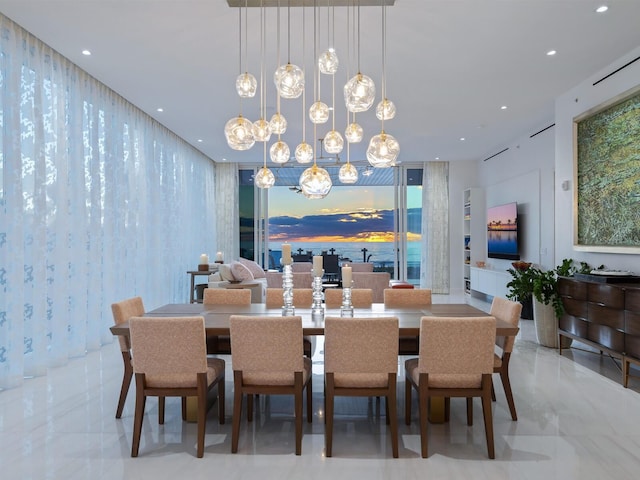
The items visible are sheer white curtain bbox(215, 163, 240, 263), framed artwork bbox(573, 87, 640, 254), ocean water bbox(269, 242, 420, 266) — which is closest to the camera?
framed artwork bbox(573, 87, 640, 254)

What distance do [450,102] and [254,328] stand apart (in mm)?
4419

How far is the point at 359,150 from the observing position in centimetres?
880

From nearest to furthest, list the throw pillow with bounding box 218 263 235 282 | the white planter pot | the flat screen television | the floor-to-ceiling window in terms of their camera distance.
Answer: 1. the white planter pot
2. the throw pillow with bounding box 218 263 235 282
3. the flat screen television
4. the floor-to-ceiling window

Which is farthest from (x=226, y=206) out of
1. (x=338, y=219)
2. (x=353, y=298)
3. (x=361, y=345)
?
(x=361, y=345)

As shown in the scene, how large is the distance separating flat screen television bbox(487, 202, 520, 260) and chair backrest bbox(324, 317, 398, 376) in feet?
18.5

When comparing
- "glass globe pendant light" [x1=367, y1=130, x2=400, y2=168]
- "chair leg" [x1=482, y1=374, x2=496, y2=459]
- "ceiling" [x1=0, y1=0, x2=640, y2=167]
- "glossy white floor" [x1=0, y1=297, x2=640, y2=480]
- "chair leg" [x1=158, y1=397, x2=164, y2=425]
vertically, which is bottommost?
"glossy white floor" [x1=0, y1=297, x2=640, y2=480]

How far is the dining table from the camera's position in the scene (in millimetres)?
2686

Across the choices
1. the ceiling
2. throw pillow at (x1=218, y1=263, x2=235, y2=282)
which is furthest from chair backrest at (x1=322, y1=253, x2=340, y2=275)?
the ceiling

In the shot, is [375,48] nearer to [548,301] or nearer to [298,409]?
[298,409]

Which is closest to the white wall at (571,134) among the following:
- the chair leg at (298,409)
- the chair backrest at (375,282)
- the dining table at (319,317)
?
Answer: the dining table at (319,317)

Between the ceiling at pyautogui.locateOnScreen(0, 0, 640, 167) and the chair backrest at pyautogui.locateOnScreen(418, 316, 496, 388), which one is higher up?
the ceiling at pyautogui.locateOnScreen(0, 0, 640, 167)

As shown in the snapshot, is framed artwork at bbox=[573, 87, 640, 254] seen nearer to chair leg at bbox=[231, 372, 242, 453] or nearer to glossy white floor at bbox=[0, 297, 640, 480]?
glossy white floor at bbox=[0, 297, 640, 480]

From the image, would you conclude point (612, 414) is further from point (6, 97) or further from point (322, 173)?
point (6, 97)

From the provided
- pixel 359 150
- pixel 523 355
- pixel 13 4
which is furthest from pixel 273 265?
pixel 13 4
